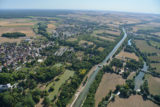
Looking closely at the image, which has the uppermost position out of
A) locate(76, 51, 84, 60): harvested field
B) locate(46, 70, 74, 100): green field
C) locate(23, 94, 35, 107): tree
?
locate(76, 51, 84, 60): harvested field

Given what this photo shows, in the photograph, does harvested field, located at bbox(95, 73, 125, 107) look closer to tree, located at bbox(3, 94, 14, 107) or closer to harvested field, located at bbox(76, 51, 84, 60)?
harvested field, located at bbox(76, 51, 84, 60)

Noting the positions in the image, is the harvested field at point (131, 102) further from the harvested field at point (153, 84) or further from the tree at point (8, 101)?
the tree at point (8, 101)

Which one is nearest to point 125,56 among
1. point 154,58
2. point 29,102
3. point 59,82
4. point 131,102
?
point 154,58

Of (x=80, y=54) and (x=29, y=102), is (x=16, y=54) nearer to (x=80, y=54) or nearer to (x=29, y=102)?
(x=80, y=54)

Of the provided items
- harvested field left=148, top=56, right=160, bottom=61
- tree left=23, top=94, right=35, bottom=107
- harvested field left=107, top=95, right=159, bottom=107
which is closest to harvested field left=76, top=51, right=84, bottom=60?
harvested field left=107, top=95, right=159, bottom=107

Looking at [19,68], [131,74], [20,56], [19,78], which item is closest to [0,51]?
[20,56]
